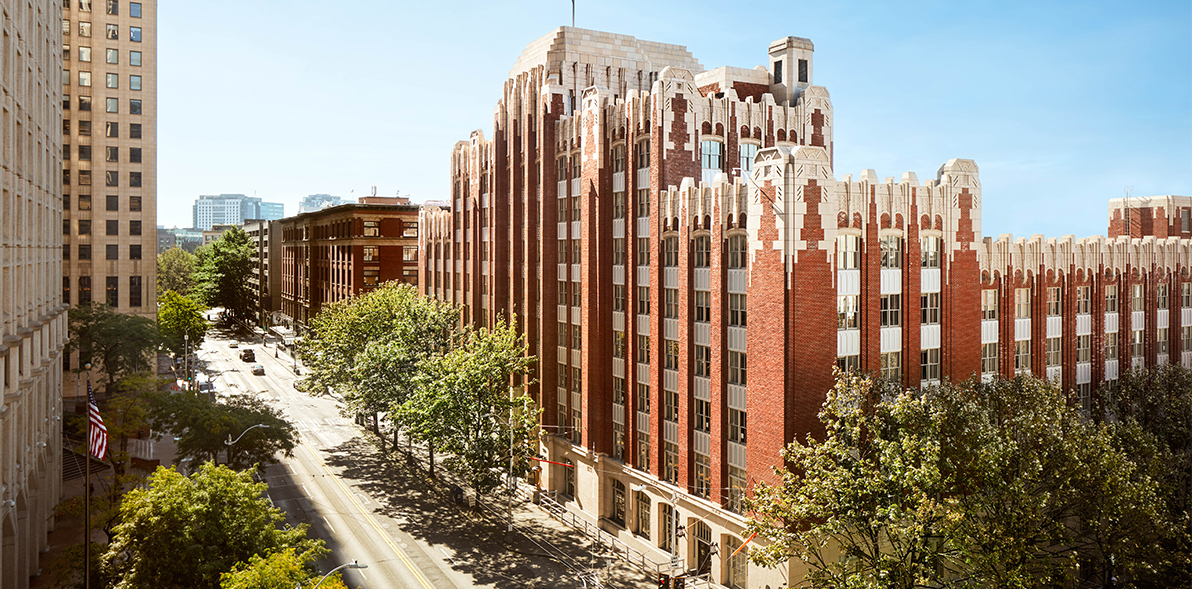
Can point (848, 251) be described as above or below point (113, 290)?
above

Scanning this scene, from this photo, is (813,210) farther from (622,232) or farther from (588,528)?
(588,528)

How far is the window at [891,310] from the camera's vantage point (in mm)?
41375

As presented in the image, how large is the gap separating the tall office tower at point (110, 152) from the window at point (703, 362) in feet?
270

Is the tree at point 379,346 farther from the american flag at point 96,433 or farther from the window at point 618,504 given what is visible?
the american flag at point 96,433

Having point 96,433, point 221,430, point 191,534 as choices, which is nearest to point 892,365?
point 191,534

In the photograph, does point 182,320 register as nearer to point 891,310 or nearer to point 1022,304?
point 891,310

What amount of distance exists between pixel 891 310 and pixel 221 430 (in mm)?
40362

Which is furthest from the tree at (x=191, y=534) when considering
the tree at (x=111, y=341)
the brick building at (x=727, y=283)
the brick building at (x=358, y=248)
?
the brick building at (x=358, y=248)

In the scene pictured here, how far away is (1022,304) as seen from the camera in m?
47.2

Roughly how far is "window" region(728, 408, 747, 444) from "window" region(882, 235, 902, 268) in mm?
10687

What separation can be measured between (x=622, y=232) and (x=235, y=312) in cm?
14355

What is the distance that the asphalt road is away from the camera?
44.8 meters

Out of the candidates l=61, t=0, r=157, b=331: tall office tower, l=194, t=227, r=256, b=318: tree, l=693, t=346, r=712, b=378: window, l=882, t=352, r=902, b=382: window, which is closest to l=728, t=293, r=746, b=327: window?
l=693, t=346, r=712, b=378: window

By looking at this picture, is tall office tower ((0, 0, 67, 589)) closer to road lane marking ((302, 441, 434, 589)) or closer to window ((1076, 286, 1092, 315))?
road lane marking ((302, 441, 434, 589))
